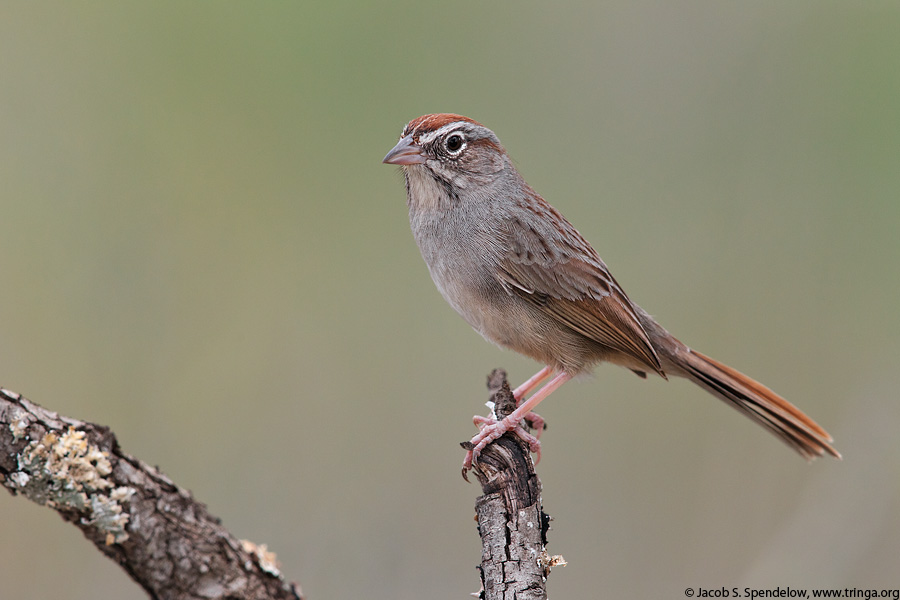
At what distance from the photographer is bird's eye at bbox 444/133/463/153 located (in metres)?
4.32

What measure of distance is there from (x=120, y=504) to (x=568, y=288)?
8.20 ft

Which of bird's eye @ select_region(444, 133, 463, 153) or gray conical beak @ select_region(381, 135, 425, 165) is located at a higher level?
bird's eye @ select_region(444, 133, 463, 153)

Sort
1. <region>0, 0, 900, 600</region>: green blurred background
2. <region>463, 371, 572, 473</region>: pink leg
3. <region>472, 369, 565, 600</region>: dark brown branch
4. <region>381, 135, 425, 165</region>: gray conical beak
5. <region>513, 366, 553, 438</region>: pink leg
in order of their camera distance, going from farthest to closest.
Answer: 1. <region>0, 0, 900, 600</region>: green blurred background
2. <region>513, 366, 553, 438</region>: pink leg
3. <region>381, 135, 425, 165</region>: gray conical beak
4. <region>463, 371, 572, 473</region>: pink leg
5. <region>472, 369, 565, 600</region>: dark brown branch

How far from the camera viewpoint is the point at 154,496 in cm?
269

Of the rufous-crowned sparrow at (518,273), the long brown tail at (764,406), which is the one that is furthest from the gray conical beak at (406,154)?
the long brown tail at (764,406)

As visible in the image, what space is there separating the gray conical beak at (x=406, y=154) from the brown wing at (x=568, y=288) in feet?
2.01

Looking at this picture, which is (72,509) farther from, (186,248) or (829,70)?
(829,70)

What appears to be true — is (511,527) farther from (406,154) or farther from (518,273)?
(406,154)

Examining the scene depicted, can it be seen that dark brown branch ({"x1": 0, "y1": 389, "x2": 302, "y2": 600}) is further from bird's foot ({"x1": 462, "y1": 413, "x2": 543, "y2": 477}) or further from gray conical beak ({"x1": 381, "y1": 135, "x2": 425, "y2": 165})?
gray conical beak ({"x1": 381, "y1": 135, "x2": 425, "y2": 165})

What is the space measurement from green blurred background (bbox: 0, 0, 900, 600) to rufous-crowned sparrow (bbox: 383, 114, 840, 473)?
95cm

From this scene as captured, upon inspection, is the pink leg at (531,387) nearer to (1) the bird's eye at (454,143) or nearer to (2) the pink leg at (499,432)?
(2) the pink leg at (499,432)

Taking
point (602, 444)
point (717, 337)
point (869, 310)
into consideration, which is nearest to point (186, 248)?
point (602, 444)

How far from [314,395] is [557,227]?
87.3 inches

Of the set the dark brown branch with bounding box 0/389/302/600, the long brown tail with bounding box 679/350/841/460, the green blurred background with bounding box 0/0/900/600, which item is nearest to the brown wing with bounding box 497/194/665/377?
the long brown tail with bounding box 679/350/841/460
